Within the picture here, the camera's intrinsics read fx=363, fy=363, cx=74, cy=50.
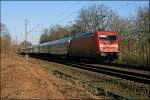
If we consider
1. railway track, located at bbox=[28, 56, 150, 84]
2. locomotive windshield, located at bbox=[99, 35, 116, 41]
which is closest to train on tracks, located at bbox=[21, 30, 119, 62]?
locomotive windshield, located at bbox=[99, 35, 116, 41]

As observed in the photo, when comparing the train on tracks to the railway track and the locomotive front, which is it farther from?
the railway track

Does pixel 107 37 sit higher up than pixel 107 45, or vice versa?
pixel 107 37

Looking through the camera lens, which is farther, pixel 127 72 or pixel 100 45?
pixel 100 45

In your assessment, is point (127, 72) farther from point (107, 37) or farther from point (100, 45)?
point (107, 37)

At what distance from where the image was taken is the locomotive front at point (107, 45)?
32.1 m

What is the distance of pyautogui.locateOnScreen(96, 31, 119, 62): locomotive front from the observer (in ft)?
105

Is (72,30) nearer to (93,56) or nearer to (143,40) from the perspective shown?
(143,40)

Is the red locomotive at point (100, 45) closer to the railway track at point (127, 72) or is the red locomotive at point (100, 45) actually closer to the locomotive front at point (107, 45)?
the locomotive front at point (107, 45)

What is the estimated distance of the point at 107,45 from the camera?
32.8m

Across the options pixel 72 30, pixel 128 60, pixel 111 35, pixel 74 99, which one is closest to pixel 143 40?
pixel 128 60

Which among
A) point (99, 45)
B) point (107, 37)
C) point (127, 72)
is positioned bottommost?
point (127, 72)

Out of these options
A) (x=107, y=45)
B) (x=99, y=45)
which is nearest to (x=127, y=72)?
(x=99, y=45)

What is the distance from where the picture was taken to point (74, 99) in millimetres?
10852

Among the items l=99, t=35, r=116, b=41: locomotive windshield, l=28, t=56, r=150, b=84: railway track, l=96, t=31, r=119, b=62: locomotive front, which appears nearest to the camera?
l=28, t=56, r=150, b=84: railway track
